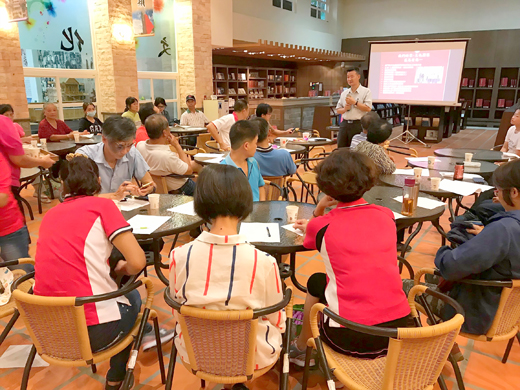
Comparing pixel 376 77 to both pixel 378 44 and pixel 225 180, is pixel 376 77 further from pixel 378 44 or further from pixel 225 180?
pixel 225 180

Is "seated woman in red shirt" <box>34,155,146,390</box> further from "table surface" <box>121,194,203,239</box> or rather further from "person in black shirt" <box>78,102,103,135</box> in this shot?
"person in black shirt" <box>78,102,103,135</box>

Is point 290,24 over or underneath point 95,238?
over

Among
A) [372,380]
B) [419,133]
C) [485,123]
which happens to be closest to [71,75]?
[372,380]

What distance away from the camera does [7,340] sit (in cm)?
235

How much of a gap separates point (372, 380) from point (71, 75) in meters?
8.29

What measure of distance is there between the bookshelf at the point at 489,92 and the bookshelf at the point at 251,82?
22.4 ft

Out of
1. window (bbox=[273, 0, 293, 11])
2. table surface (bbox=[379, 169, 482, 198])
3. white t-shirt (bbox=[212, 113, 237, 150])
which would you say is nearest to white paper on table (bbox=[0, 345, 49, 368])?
table surface (bbox=[379, 169, 482, 198])

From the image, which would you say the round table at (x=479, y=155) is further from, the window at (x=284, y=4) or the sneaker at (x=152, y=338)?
the window at (x=284, y=4)

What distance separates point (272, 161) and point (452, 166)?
1.77 metres

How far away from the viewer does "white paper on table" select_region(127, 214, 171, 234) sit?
2.00 metres

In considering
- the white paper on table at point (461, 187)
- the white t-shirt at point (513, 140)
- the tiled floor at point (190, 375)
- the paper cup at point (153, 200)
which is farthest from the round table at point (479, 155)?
the paper cup at point (153, 200)

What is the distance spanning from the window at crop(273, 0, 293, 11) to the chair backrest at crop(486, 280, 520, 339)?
1333cm

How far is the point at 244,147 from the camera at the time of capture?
2.69m

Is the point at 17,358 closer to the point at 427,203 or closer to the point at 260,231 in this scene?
the point at 260,231
